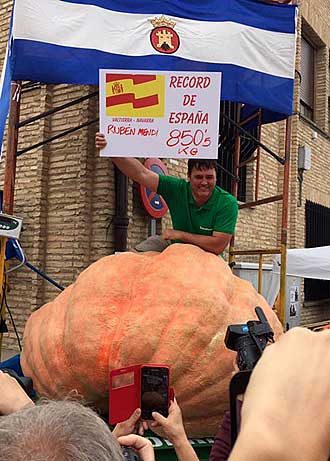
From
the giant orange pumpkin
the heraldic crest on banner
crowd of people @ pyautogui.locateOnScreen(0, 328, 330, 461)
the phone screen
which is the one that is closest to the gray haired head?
crowd of people @ pyautogui.locateOnScreen(0, 328, 330, 461)

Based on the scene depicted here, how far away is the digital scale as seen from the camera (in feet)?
11.5

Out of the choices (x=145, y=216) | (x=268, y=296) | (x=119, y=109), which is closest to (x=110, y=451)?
(x=119, y=109)

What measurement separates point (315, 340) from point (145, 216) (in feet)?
18.2

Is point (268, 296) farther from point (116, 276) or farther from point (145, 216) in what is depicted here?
point (116, 276)

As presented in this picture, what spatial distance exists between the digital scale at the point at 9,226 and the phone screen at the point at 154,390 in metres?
1.61

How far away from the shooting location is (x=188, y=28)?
436 centimetres

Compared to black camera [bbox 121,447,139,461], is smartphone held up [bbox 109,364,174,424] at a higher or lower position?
lower

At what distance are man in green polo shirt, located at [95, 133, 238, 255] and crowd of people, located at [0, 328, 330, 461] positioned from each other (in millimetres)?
2716

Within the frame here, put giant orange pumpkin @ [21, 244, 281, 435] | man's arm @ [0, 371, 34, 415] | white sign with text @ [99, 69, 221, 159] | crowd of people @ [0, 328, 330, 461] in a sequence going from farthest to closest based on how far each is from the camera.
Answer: white sign with text @ [99, 69, 221, 159] < giant orange pumpkin @ [21, 244, 281, 435] < man's arm @ [0, 371, 34, 415] < crowd of people @ [0, 328, 330, 461]

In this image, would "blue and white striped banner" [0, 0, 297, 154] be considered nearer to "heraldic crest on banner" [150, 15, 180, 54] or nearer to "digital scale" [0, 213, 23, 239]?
"heraldic crest on banner" [150, 15, 180, 54]

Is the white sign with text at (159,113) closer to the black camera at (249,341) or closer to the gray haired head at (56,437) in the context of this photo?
the black camera at (249,341)

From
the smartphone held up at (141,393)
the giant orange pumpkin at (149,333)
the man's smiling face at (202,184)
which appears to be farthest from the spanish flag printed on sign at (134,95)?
the smartphone held up at (141,393)

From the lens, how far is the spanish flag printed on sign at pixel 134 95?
3.78m

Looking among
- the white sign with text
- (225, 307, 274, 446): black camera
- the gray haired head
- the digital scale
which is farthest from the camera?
the white sign with text
